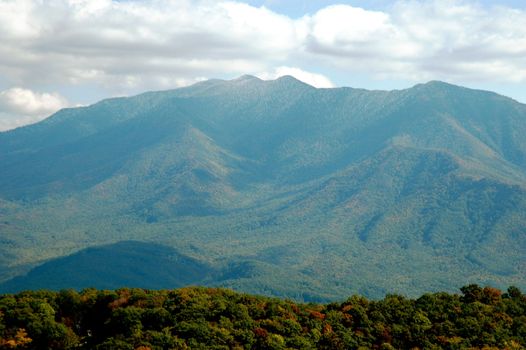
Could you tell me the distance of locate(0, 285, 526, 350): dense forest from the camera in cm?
6694

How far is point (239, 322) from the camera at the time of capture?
70000mm

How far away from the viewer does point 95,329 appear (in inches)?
2916

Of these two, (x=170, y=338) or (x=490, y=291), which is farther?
(x=490, y=291)

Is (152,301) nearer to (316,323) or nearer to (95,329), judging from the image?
(95,329)

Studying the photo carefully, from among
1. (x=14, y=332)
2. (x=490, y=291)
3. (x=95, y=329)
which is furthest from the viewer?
(x=490, y=291)

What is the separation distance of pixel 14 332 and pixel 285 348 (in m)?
23.8

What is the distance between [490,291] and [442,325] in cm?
1322

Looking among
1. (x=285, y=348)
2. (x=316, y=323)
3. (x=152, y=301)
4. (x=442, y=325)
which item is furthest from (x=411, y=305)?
(x=152, y=301)

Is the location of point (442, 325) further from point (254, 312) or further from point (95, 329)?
Answer: point (95, 329)

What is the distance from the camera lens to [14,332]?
2702 inches

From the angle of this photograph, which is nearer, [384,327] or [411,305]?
[384,327]

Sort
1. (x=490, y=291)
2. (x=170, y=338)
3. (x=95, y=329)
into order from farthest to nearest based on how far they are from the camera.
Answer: (x=490, y=291), (x=95, y=329), (x=170, y=338)

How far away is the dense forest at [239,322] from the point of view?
66.9 m

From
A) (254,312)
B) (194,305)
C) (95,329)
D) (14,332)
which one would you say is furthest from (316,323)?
(14,332)
